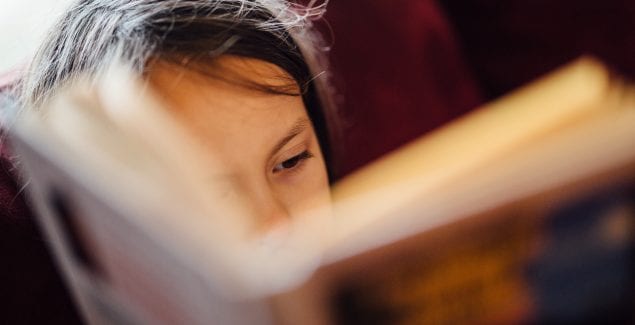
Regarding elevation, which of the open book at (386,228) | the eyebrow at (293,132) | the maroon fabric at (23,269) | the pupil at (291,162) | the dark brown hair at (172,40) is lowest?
the open book at (386,228)

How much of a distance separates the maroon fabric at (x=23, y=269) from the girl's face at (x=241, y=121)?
0.20 metres

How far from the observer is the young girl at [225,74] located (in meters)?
0.61

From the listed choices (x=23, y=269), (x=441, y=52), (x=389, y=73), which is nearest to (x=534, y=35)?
(x=441, y=52)

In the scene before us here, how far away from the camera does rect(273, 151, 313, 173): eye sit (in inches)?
26.1

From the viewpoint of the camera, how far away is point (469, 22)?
116 cm

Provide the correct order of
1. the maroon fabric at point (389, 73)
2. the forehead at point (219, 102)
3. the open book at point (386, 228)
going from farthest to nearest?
1. the maroon fabric at point (389, 73)
2. the forehead at point (219, 102)
3. the open book at point (386, 228)

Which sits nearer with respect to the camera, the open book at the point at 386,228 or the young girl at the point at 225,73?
the open book at the point at 386,228

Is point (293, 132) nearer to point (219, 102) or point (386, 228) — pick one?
point (219, 102)

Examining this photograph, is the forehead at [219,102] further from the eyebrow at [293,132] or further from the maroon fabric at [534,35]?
the maroon fabric at [534,35]

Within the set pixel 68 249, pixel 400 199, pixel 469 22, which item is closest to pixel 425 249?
pixel 400 199

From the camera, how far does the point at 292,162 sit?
68cm

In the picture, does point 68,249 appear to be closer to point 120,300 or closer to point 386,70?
point 120,300

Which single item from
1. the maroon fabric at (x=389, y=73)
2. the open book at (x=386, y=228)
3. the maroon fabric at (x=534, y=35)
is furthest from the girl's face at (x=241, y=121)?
the maroon fabric at (x=534, y=35)

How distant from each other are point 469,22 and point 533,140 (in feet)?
2.63
